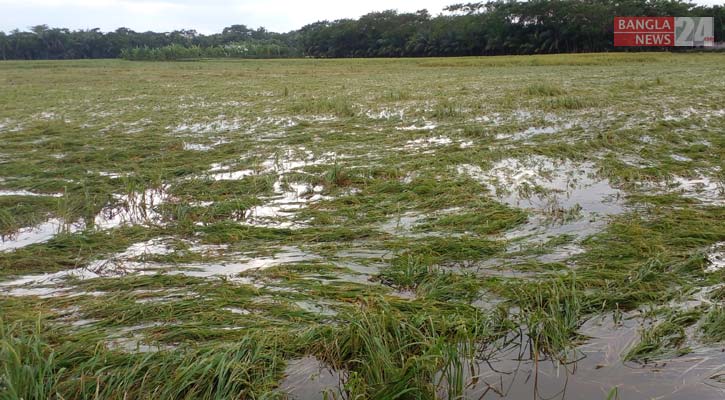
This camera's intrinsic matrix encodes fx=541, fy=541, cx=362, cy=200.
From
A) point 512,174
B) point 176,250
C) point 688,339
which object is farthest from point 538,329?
point 512,174

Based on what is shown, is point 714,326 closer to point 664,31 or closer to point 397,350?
point 397,350

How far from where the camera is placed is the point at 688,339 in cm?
269

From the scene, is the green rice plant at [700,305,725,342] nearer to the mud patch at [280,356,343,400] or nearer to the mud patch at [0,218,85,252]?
the mud patch at [280,356,343,400]

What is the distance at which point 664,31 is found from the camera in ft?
156

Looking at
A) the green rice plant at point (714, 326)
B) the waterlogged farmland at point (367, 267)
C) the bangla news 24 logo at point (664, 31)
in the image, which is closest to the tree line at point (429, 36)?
the bangla news 24 logo at point (664, 31)

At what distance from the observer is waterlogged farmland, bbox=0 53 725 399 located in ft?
7.95

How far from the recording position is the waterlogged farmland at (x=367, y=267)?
2424 mm

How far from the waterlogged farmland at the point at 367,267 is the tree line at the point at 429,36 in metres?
47.6

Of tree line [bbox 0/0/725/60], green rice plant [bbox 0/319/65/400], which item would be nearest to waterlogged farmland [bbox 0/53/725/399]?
green rice plant [bbox 0/319/65/400]

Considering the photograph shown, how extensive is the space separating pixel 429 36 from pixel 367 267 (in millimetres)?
58859

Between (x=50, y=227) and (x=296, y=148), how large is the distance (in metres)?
4.03

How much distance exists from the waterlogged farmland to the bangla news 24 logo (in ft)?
145

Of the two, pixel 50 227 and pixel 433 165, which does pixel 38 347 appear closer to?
pixel 50 227

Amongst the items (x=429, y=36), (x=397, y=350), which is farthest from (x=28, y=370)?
(x=429, y=36)
